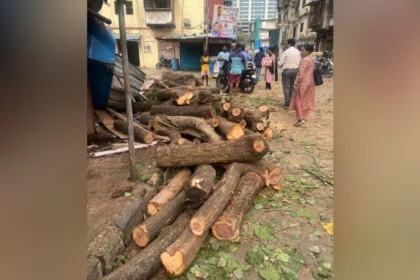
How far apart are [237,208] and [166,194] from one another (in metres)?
0.82

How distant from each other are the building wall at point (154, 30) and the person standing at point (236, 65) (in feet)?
41.0

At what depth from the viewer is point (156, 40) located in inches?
819

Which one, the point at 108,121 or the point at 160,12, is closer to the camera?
the point at 108,121

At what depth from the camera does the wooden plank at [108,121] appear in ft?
17.7

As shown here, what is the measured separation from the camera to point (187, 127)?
189 inches

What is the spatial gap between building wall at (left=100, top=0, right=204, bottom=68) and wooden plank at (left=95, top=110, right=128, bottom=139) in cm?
1599

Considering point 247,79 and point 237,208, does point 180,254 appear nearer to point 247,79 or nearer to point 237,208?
point 237,208

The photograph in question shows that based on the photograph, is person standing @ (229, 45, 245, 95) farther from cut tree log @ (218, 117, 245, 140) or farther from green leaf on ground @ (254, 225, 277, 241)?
green leaf on ground @ (254, 225, 277, 241)

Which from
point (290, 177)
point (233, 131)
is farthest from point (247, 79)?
point (290, 177)

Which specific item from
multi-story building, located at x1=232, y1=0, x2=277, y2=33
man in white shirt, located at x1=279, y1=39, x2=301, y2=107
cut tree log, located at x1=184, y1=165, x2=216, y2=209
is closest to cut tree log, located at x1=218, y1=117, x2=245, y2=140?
cut tree log, located at x1=184, y1=165, x2=216, y2=209

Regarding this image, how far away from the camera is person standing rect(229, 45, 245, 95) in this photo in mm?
9086
